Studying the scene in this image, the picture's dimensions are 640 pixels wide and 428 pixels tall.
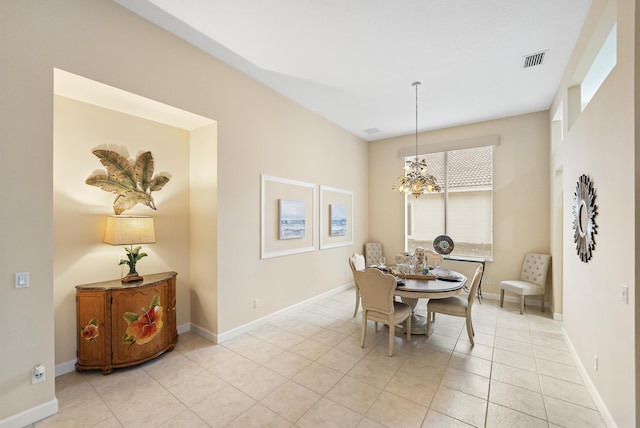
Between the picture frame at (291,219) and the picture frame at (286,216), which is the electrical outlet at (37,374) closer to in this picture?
the picture frame at (286,216)

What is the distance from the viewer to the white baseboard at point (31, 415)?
1.95 m

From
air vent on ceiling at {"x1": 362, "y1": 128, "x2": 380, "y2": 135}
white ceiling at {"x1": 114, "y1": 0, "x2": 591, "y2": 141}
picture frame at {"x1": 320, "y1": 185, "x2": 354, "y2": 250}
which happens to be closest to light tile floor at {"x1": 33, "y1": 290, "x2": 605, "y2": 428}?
picture frame at {"x1": 320, "y1": 185, "x2": 354, "y2": 250}

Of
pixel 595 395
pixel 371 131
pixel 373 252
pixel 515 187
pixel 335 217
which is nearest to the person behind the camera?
pixel 595 395

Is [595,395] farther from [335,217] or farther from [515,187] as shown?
[335,217]

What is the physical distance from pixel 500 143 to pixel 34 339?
701cm

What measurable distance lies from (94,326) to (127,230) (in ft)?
3.22

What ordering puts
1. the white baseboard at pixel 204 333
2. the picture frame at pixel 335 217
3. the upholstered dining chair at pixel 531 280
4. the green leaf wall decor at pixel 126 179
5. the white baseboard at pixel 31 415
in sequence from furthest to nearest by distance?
the picture frame at pixel 335 217
the upholstered dining chair at pixel 531 280
the white baseboard at pixel 204 333
the green leaf wall decor at pixel 126 179
the white baseboard at pixel 31 415

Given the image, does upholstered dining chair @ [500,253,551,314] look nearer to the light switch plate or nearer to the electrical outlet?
the electrical outlet

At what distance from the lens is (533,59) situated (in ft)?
10.8

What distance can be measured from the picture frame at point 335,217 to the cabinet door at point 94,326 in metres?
3.35

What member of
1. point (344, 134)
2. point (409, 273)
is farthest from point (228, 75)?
point (409, 273)

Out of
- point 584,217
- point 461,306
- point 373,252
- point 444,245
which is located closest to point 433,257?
point 444,245

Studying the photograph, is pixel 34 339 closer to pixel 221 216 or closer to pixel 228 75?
pixel 221 216

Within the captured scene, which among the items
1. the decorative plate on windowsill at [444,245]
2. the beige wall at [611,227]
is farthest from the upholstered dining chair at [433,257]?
the beige wall at [611,227]
